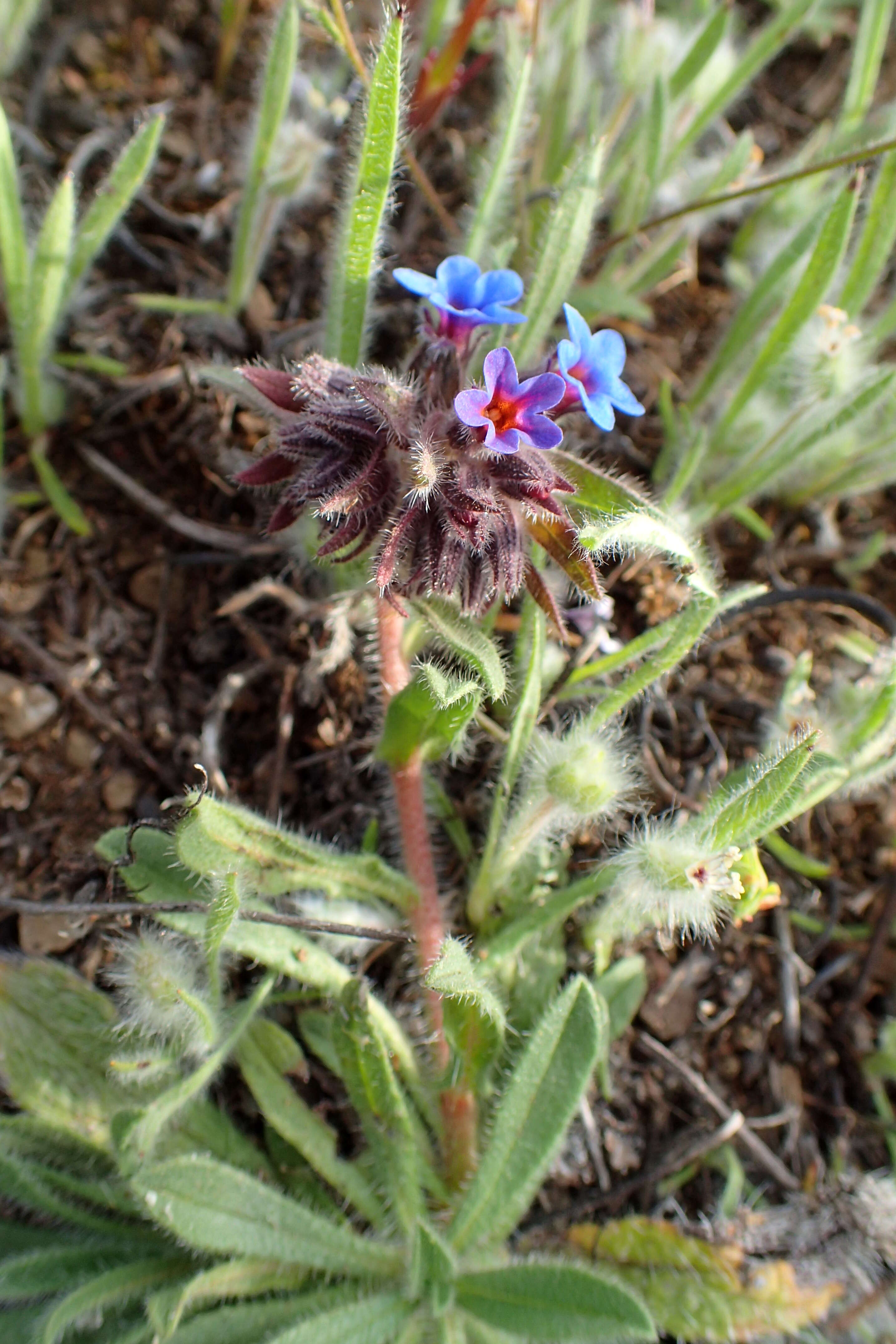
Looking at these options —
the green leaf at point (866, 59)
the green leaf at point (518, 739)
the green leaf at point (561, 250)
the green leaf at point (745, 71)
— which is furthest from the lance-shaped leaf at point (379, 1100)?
the green leaf at point (866, 59)

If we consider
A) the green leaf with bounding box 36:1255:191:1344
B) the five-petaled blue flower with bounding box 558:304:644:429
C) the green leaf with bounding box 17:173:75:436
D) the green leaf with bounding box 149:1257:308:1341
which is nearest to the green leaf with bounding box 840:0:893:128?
the five-petaled blue flower with bounding box 558:304:644:429

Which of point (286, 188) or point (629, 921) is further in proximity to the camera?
point (286, 188)

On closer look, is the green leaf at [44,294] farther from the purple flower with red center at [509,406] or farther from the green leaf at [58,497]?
the purple flower with red center at [509,406]

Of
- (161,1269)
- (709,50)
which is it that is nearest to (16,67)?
(709,50)

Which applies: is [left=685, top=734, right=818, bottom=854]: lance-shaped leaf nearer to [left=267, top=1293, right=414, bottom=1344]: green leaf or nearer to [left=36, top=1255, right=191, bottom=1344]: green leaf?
[left=267, top=1293, right=414, bottom=1344]: green leaf

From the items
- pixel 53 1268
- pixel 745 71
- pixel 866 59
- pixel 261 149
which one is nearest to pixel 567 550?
pixel 261 149

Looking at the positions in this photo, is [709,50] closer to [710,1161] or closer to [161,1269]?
[710,1161]

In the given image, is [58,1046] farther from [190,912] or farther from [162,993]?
[190,912]
